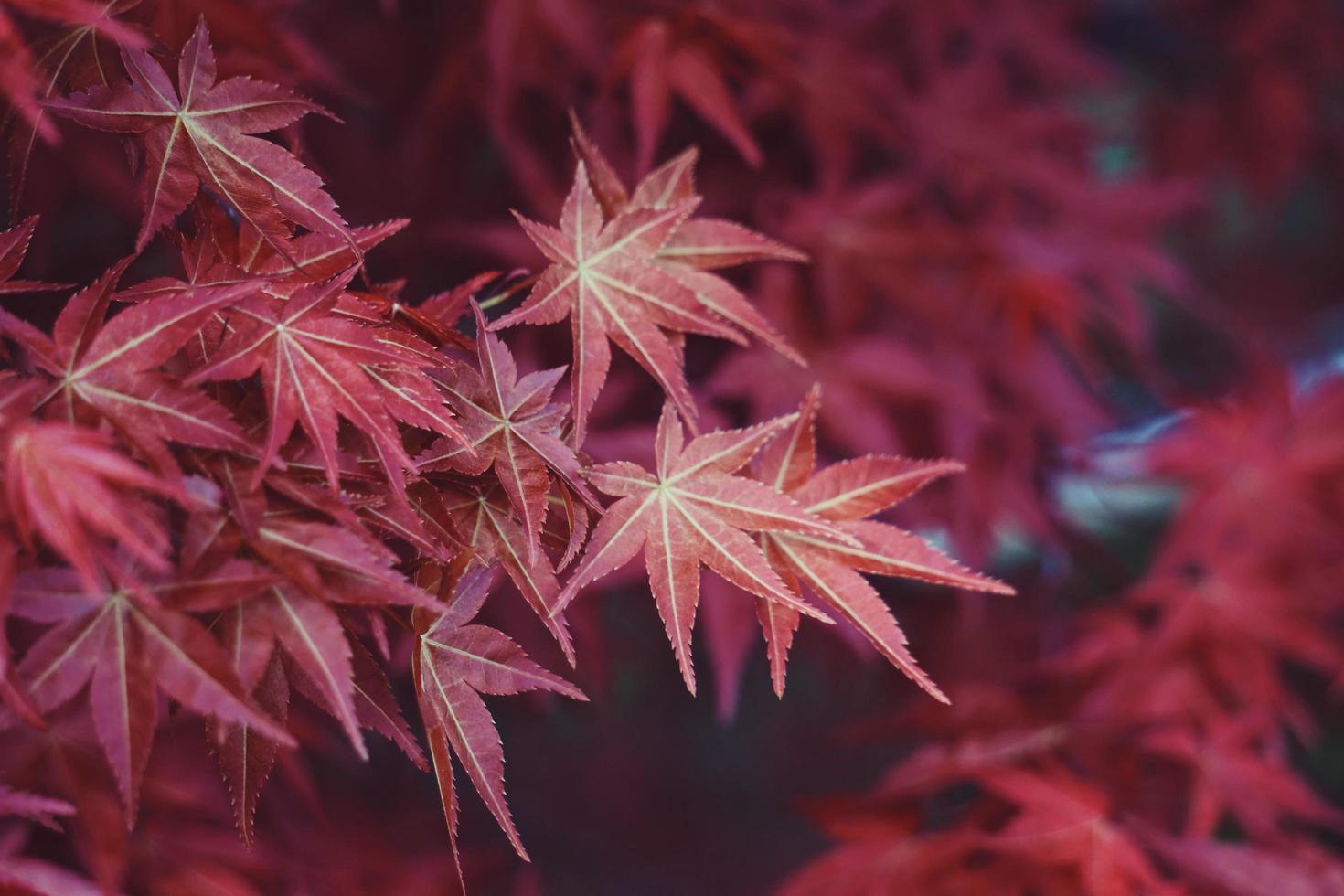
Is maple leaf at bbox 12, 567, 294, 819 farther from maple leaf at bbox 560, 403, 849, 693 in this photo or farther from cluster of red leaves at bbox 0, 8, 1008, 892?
maple leaf at bbox 560, 403, 849, 693

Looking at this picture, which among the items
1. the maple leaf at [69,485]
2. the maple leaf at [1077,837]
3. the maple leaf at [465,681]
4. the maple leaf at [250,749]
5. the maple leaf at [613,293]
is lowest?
the maple leaf at [1077,837]

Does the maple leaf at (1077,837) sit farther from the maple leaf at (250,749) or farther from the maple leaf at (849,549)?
the maple leaf at (250,749)

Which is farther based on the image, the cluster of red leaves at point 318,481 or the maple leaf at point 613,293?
the maple leaf at point 613,293

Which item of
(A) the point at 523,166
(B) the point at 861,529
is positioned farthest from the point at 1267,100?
(B) the point at 861,529

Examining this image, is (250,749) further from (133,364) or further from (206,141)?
(206,141)

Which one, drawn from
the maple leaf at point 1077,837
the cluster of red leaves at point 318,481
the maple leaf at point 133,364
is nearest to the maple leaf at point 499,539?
the cluster of red leaves at point 318,481

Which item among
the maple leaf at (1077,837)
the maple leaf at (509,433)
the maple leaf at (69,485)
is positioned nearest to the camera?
the maple leaf at (69,485)
